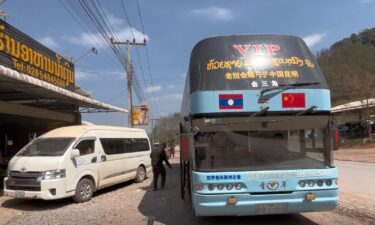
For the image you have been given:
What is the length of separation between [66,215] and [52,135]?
3.17 meters

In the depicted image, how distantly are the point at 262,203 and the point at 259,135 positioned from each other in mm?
1151

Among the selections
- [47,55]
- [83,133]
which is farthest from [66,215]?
[47,55]

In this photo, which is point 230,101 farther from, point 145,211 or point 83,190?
point 83,190

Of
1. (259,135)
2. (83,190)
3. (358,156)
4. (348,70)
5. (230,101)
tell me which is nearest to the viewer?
(230,101)

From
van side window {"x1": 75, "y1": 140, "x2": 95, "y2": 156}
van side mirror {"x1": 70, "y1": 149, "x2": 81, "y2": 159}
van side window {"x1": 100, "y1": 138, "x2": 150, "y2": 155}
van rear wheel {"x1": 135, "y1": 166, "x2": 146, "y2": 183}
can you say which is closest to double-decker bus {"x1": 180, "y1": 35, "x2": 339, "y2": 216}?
van side mirror {"x1": 70, "y1": 149, "x2": 81, "y2": 159}

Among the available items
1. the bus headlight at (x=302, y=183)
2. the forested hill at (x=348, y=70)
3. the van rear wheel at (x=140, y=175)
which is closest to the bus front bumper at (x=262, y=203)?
the bus headlight at (x=302, y=183)

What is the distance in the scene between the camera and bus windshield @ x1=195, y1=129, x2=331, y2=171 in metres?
7.32

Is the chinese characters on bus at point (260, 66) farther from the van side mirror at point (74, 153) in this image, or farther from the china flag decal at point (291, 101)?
the van side mirror at point (74, 153)

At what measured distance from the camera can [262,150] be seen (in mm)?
7477

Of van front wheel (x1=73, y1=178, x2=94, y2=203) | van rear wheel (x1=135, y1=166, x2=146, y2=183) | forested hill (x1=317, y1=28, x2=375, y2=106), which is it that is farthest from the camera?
forested hill (x1=317, y1=28, x2=375, y2=106)

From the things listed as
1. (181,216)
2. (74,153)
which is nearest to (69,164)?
(74,153)

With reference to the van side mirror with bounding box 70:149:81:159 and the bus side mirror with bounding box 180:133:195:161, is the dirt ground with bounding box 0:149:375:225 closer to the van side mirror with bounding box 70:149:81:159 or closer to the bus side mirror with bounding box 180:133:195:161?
the van side mirror with bounding box 70:149:81:159

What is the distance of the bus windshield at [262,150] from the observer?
7316 millimetres

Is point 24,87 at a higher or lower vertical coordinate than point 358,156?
higher
